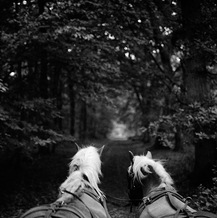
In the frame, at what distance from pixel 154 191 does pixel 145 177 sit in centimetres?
37

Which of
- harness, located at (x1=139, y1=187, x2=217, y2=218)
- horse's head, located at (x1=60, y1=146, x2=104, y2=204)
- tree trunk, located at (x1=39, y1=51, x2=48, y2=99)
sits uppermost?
tree trunk, located at (x1=39, y1=51, x2=48, y2=99)

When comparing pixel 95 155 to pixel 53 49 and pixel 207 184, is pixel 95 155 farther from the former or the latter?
pixel 53 49

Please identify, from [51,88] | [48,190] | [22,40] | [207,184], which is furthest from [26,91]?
[207,184]

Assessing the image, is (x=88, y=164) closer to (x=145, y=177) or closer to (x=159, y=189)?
(x=145, y=177)

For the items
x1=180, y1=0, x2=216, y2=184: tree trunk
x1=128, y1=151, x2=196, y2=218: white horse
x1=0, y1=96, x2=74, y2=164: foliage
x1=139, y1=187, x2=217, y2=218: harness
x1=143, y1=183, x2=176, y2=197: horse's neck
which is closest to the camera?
x1=139, y1=187, x2=217, y2=218: harness

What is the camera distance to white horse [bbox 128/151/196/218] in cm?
365

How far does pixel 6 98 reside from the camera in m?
9.08

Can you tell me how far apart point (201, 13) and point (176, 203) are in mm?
7368

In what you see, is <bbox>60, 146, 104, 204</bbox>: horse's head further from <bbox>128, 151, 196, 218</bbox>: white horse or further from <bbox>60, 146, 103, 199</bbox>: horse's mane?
<bbox>128, 151, 196, 218</bbox>: white horse

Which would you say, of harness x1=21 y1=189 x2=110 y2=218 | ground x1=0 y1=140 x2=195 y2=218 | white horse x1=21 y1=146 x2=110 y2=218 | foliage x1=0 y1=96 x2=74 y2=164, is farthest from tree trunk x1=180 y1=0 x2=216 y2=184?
harness x1=21 y1=189 x2=110 y2=218

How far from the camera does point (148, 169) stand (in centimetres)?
450

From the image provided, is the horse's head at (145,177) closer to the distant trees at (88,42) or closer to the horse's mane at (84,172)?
the horse's mane at (84,172)

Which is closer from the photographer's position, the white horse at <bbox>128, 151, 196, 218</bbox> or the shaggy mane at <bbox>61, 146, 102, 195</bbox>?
the white horse at <bbox>128, 151, 196, 218</bbox>

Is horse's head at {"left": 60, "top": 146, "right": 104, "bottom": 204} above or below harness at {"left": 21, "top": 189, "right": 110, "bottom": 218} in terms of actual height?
above
